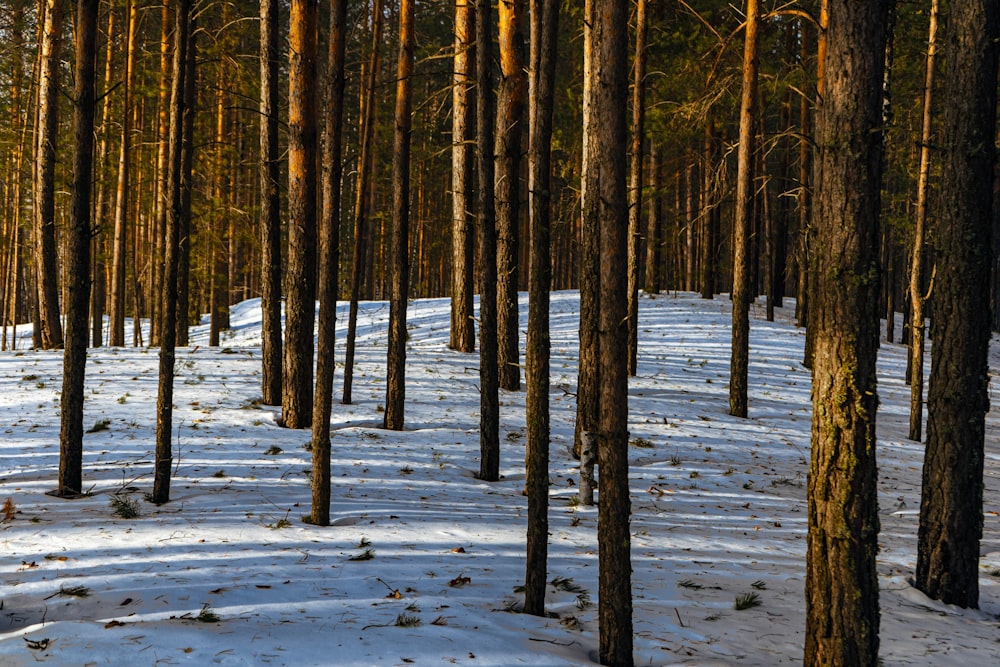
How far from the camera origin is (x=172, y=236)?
716cm

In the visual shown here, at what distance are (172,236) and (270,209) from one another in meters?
4.04

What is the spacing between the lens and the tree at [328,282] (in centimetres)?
702

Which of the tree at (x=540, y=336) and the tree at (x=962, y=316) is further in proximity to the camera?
the tree at (x=962, y=316)

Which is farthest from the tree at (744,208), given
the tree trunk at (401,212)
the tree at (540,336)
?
the tree at (540,336)

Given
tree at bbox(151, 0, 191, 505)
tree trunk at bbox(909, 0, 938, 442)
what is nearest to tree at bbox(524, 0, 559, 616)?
tree at bbox(151, 0, 191, 505)

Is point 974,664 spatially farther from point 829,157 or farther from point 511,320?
point 511,320

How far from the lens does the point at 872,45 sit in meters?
4.30

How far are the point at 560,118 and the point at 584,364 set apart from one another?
2083 centimetres

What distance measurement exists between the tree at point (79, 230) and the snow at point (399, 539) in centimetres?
106

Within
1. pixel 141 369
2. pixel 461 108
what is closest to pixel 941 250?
pixel 461 108

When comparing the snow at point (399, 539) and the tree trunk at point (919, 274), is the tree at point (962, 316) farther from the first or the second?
the tree trunk at point (919, 274)

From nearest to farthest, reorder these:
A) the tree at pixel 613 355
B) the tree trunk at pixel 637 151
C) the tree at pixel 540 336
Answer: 1. the tree at pixel 613 355
2. the tree at pixel 540 336
3. the tree trunk at pixel 637 151

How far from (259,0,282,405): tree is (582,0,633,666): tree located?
684 centimetres

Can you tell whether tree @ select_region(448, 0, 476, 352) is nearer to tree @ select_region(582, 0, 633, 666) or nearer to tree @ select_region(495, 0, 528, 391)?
tree @ select_region(495, 0, 528, 391)
